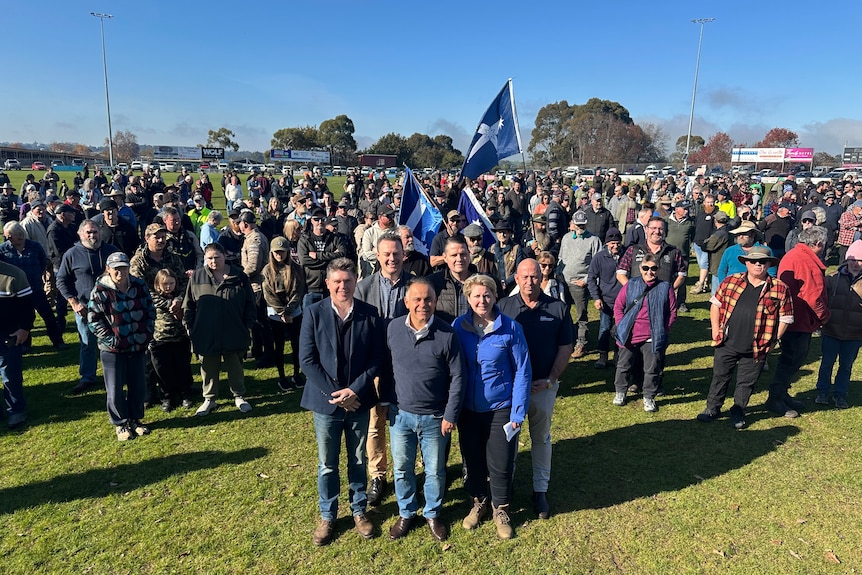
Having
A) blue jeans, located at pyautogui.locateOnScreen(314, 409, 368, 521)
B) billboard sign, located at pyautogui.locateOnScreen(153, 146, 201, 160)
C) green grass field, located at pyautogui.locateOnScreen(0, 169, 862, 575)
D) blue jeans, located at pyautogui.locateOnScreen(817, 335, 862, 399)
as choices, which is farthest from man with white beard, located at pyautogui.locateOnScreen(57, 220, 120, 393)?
billboard sign, located at pyautogui.locateOnScreen(153, 146, 201, 160)

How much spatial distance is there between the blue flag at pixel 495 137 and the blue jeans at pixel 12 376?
6.26m

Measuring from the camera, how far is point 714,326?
17.8ft

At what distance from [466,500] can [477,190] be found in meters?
16.5

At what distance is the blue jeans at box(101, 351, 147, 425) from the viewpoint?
5098mm

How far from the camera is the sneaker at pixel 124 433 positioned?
5.21 meters

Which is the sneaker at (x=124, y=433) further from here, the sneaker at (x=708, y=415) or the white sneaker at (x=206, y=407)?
the sneaker at (x=708, y=415)

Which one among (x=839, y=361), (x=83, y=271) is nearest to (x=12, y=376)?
(x=83, y=271)

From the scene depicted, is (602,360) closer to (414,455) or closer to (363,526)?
(414,455)

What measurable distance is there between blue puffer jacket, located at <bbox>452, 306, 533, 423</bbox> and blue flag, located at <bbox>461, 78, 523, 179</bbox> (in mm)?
5187

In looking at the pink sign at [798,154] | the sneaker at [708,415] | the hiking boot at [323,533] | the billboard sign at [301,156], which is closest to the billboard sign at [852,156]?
the pink sign at [798,154]

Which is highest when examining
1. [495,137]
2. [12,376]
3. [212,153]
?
[212,153]

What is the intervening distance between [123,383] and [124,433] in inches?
19.9

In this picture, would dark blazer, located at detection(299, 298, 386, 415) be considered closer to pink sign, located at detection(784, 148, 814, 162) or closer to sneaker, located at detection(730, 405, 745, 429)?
sneaker, located at detection(730, 405, 745, 429)

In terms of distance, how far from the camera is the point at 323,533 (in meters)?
3.79
